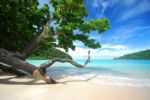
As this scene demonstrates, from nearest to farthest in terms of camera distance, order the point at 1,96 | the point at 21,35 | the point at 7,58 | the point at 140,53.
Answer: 1. the point at 1,96
2. the point at 7,58
3. the point at 21,35
4. the point at 140,53

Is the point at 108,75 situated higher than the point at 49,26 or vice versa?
the point at 49,26

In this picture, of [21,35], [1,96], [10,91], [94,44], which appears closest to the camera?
[1,96]

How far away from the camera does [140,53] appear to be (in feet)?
353

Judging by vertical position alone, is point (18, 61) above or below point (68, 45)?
below

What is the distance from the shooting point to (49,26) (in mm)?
10773

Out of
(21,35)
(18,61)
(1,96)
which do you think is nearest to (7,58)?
(18,61)

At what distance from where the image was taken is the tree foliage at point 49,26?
970cm

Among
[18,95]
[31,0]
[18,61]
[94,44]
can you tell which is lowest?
[18,95]

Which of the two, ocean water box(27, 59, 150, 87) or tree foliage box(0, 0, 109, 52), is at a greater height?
tree foliage box(0, 0, 109, 52)

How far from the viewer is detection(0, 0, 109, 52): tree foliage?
9703mm

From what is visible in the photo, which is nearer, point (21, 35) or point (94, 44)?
point (21, 35)

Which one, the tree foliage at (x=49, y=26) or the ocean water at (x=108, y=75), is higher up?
the tree foliage at (x=49, y=26)

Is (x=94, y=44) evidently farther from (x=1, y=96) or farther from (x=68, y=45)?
(x=1, y=96)

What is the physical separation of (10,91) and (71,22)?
6327 millimetres
